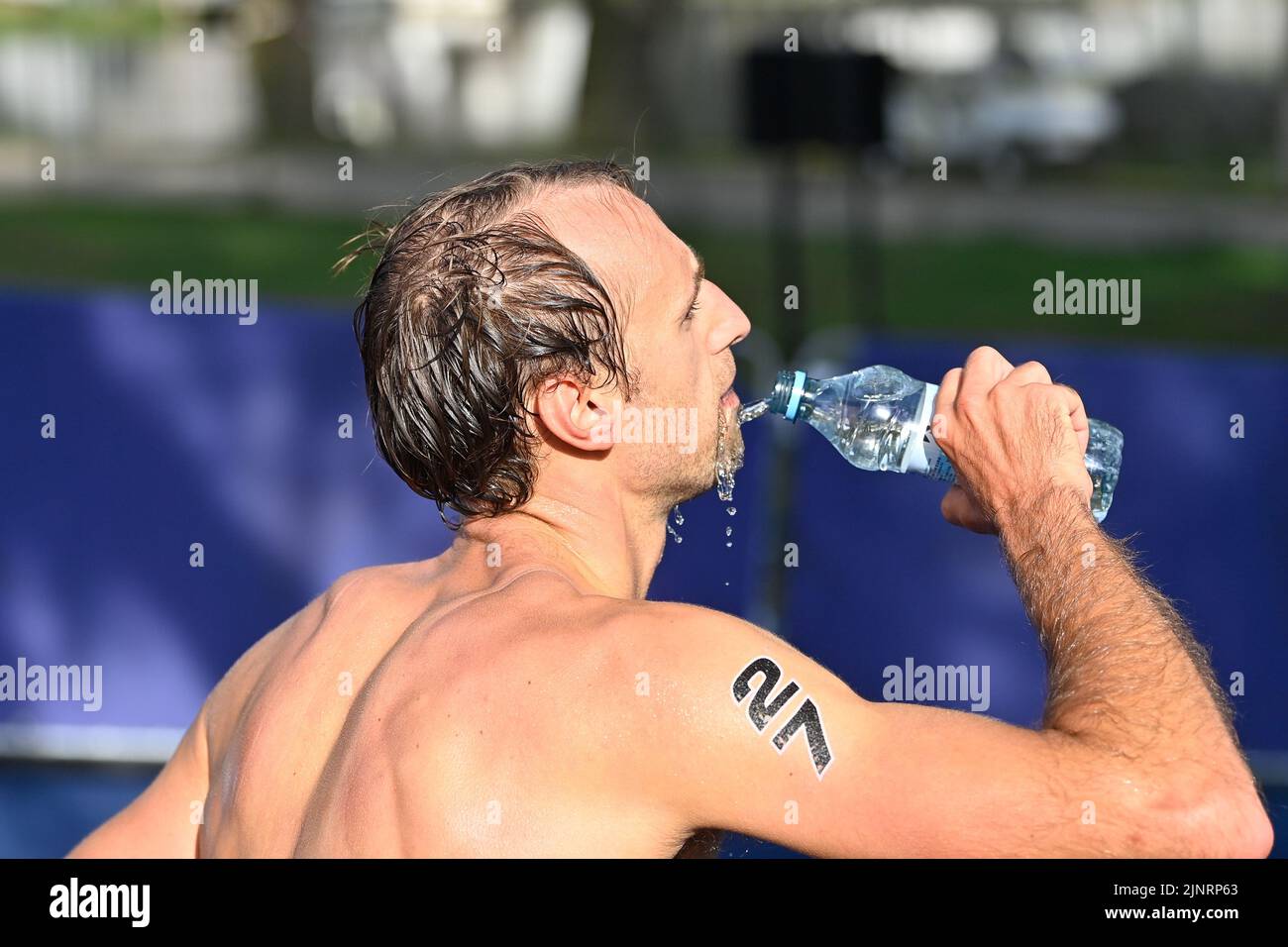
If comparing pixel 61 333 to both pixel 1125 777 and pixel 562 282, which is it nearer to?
pixel 562 282

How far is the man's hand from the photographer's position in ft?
7.35

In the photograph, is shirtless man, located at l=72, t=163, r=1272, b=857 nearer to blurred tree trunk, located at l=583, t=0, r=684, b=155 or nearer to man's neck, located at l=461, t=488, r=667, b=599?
man's neck, located at l=461, t=488, r=667, b=599

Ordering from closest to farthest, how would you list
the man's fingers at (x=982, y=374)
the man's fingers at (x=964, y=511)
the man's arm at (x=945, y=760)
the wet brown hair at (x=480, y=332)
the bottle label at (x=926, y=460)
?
the man's arm at (x=945, y=760)
the wet brown hair at (x=480, y=332)
the man's fingers at (x=982, y=374)
the man's fingers at (x=964, y=511)
the bottle label at (x=926, y=460)

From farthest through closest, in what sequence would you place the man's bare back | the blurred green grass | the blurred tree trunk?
the blurred tree trunk < the blurred green grass < the man's bare back

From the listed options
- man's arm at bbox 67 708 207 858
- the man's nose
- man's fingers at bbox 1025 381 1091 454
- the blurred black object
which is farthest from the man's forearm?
the blurred black object

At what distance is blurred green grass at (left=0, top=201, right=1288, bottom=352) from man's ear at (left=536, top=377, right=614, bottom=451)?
29.5 ft

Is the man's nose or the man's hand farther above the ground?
the man's nose

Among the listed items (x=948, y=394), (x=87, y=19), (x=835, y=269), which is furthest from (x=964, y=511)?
(x=87, y=19)

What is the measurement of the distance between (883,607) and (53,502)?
3.01 metres

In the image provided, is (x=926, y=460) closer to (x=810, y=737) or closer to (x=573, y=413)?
(x=573, y=413)

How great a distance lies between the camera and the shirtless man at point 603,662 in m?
1.87

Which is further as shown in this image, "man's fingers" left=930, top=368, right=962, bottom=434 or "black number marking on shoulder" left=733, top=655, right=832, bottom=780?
"man's fingers" left=930, top=368, right=962, bottom=434

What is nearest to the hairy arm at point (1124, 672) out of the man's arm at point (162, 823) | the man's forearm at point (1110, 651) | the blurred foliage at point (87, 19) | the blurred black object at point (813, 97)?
the man's forearm at point (1110, 651)

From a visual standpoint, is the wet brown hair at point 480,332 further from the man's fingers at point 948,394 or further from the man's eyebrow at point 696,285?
the man's fingers at point 948,394
